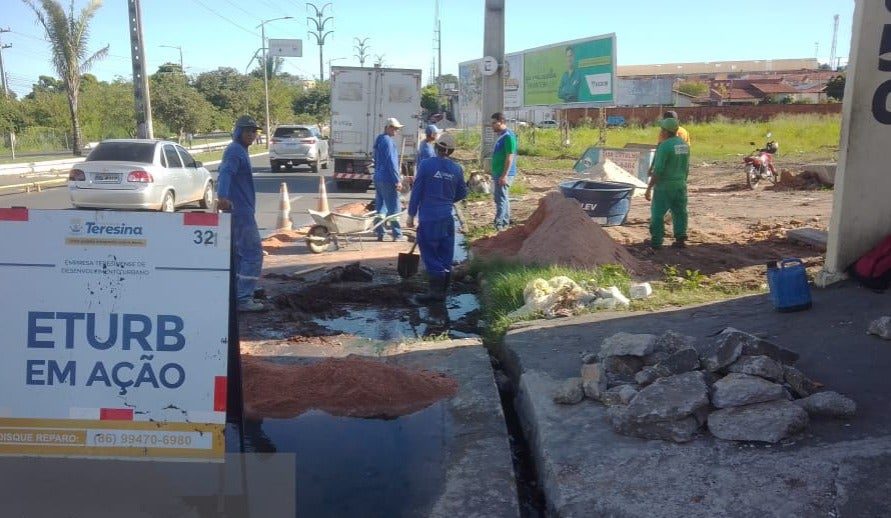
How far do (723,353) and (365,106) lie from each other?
57.9 feet

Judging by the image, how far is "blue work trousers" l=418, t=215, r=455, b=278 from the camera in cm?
848

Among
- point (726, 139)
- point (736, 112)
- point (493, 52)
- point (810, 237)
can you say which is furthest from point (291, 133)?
point (736, 112)

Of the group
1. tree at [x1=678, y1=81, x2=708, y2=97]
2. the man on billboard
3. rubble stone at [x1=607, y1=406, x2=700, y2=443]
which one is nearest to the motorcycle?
the man on billboard

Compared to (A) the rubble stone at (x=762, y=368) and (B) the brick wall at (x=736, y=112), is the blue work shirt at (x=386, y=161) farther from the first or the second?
(B) the brick wall at (x=736, y=112)

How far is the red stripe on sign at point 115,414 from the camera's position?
3.91 metres

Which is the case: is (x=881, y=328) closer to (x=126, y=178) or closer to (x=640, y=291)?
(x=640, y=291)

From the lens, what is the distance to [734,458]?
4066mm

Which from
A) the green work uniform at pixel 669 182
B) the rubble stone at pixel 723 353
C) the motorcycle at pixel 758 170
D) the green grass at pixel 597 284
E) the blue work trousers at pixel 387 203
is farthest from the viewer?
the motorcycle at pixel 758 170

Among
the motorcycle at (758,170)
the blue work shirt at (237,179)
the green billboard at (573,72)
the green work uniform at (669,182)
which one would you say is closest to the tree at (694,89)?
the green billboard at (573,72)

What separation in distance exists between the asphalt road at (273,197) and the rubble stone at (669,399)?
10523mm

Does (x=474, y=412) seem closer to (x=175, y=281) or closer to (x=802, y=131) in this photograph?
(x=175, y=281)

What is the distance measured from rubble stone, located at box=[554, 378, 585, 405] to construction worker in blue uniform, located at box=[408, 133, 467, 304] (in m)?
3.65

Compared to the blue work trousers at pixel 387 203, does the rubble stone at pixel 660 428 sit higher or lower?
lower

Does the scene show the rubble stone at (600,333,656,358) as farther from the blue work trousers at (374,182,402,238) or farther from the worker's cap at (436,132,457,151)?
the blue work trousers at (374,182,402,238)
